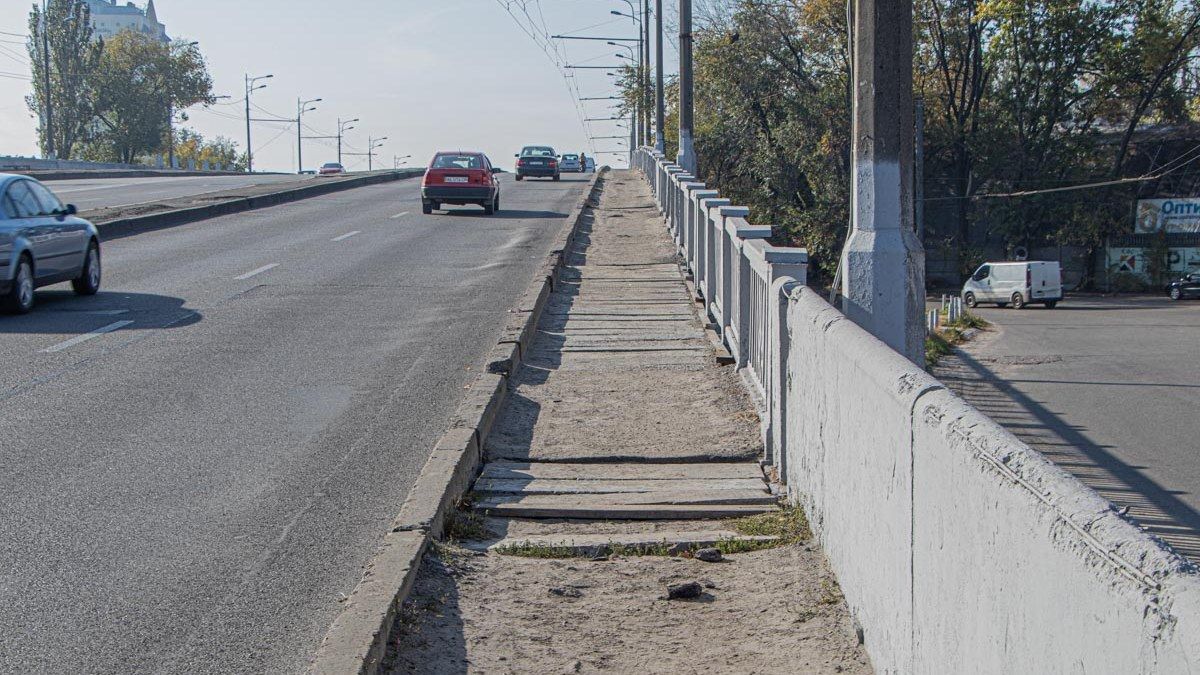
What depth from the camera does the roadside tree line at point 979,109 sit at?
168 feet

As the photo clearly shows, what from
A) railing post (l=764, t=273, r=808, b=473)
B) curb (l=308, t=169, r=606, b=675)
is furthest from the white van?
railing post (l=764, t=273, r=808, b=473)

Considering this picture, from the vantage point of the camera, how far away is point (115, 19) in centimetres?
19175

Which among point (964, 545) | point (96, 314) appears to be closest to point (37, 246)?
point (96, 314)

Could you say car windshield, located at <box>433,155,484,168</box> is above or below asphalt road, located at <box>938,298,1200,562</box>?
above

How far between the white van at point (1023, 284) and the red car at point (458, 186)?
25.9 metres

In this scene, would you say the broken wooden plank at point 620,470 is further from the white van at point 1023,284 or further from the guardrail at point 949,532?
the white van at point 1023,284

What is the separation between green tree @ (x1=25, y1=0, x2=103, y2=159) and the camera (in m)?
97.7

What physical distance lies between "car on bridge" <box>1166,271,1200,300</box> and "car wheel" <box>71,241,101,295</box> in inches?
1781

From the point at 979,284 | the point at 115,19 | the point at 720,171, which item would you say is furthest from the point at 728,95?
the point at 115,19

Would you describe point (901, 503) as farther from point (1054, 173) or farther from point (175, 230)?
point (1054, 173)

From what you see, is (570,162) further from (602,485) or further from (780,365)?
(780,365)

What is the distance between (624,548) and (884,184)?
2.44m

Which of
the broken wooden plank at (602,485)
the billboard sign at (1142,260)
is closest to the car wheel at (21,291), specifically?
the broken wooden plank at (602,485)

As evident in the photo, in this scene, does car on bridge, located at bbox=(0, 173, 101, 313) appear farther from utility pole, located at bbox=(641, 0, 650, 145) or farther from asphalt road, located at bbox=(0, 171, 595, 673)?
utility pole, located at bbox=(641, 0, 650, 145)
